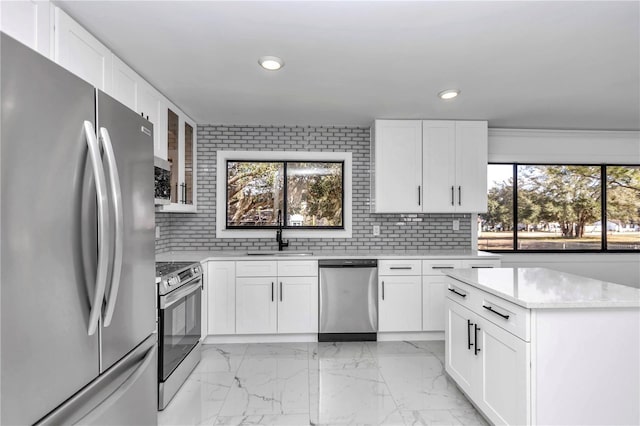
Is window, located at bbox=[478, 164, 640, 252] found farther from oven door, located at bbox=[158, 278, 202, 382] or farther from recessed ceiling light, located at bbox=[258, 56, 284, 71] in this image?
oven door, located at bbox=[158, 278, 202, 382]

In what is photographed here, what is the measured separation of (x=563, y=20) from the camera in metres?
1.95

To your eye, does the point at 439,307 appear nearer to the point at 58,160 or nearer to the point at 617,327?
the point at 617,327

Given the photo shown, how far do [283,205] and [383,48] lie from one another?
2372mm

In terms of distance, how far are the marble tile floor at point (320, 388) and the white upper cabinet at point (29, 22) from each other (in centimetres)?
225

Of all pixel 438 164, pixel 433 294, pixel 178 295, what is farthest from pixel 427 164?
pixel 178 295

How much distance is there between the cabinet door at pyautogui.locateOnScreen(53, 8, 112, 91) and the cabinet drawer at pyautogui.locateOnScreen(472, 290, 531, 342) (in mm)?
2696

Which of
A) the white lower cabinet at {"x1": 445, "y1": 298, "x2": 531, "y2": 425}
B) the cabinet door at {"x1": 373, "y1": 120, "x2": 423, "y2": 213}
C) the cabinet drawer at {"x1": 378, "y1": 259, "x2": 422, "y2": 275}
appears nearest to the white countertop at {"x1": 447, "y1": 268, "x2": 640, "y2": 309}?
the white lower cabinet at {"x1": 445, "y1": 298, "x2": 531, "y2": 425}

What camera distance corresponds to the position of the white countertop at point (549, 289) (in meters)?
1.68

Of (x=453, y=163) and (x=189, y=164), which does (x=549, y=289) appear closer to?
(x=453, y=163)

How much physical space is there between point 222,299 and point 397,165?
2.40 metres

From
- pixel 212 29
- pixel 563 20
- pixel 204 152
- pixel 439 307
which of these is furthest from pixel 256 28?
pixel 439 307

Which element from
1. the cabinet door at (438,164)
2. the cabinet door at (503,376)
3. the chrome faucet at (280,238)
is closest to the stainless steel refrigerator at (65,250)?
the cabinet door at (503,376)

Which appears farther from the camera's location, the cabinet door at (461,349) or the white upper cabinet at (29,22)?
the cabinet door at (461,349)

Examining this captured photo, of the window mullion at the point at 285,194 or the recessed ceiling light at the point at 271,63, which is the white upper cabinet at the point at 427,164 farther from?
the recessed ceiling light at the point at 271,63
